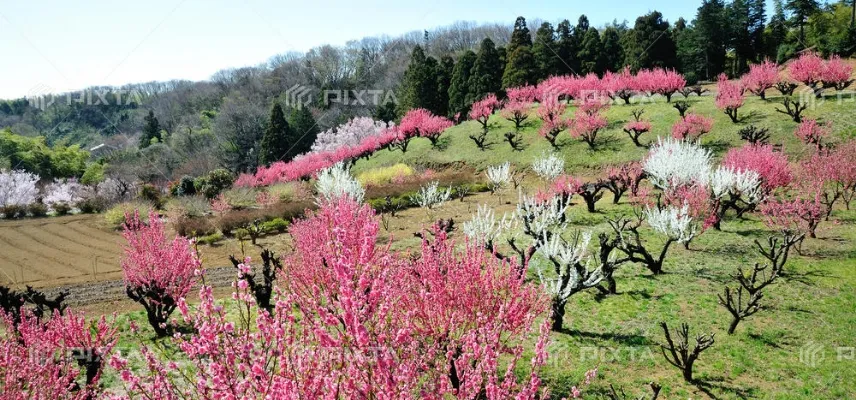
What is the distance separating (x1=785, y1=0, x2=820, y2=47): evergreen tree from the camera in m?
49.6

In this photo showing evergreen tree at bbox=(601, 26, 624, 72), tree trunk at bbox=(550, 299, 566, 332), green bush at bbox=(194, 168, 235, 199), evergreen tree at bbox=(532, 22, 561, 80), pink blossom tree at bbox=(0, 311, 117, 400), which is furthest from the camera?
evergreen tree at bbox=(601, 26, 624, 72)

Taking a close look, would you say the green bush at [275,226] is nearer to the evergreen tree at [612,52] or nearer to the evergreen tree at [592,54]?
the evergreen tree at [592,54]

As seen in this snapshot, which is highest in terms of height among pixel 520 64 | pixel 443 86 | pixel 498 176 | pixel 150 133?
pixel 520 64

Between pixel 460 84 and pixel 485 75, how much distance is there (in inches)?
121

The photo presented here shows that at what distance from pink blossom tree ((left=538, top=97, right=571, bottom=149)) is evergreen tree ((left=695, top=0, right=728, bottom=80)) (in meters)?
23.7

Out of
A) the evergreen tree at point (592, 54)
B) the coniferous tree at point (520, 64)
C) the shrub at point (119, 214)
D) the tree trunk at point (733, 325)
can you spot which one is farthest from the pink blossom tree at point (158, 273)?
the evergreen tree at point (592, 54)

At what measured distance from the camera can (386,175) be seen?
32.3 m

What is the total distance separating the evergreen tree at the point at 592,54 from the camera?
157 feet

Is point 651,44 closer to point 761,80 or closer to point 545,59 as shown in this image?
point 545,59

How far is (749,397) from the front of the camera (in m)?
7.36

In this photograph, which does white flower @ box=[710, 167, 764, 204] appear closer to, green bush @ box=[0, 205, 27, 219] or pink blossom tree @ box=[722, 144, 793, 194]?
pink blossom tree @ box=[722, 144, 793, 194]

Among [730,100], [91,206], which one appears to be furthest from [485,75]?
[91,206]

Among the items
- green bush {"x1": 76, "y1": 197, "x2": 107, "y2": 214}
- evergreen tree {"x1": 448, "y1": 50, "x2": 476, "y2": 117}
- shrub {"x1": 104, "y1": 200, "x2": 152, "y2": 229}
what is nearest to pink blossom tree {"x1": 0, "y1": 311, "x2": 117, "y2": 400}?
shrub {"x1": 104, "y1": 200, "x2": 152, "y2": 229}

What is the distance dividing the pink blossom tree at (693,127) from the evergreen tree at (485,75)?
2051 cm
